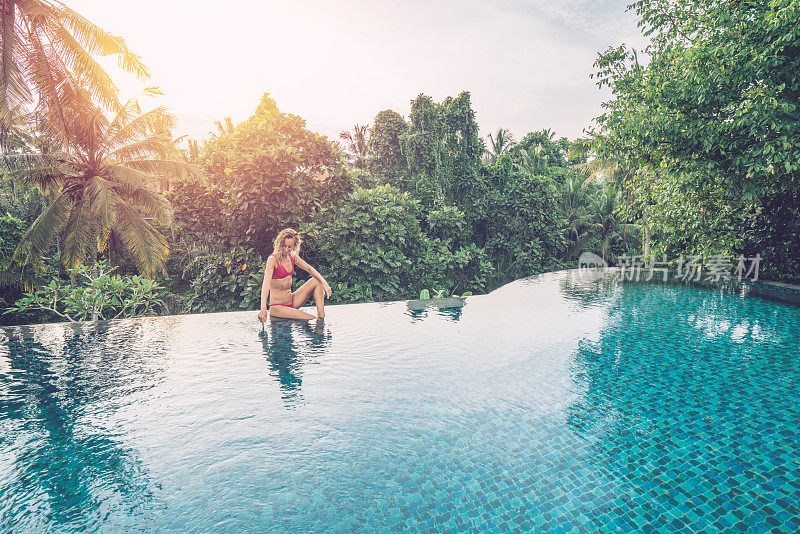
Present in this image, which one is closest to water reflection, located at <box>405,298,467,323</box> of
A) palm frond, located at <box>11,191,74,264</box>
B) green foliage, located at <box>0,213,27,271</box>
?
palm frond, located at <box>11,191,74,264</box>

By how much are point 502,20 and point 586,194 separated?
43.3 feet

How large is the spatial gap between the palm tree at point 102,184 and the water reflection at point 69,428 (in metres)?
7.38

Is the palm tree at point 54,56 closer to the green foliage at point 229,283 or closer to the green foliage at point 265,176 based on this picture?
the green foliage at point 265,176

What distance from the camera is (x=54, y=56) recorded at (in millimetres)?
11156

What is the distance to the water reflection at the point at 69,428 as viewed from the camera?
2.49m

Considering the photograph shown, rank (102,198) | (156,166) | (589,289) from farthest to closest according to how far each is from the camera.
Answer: (156,166) < (102,198) < (589,289)

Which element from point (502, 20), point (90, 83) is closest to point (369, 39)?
point (502, 20)

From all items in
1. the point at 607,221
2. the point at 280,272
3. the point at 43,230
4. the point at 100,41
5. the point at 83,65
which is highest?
the point at 100,41

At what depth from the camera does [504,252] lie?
61.5 ft

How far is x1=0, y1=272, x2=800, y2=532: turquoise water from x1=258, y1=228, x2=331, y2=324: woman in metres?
0.69

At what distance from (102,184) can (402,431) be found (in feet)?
43.9

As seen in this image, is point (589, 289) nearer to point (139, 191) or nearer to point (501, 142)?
point (139, 191)

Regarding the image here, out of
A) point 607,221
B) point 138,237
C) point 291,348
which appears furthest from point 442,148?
point 291,348

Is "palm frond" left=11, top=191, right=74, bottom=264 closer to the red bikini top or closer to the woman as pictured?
the woman
